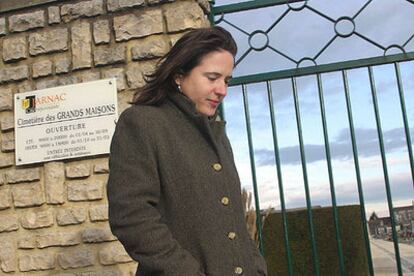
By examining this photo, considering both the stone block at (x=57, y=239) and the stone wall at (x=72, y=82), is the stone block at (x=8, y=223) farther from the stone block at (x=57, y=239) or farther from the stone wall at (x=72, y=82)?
the stone block at (x=57, y=239)

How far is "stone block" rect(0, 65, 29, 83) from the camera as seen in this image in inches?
138

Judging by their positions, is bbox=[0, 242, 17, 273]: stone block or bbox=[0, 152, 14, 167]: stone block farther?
bbox=[0, 152, 14, 167]: stone block

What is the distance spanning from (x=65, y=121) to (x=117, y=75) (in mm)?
452

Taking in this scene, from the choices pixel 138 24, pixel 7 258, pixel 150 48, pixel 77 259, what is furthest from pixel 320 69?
pixel 7 258

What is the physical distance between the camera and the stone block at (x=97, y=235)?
3.15 m

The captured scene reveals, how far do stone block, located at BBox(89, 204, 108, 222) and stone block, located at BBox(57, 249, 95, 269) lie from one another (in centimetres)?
21

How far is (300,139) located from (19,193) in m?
1.84

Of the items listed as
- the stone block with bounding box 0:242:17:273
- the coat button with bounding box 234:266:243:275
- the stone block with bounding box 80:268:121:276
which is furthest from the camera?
the stone block with bounding box 0:242:17:273

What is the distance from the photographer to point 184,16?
3.23 metres

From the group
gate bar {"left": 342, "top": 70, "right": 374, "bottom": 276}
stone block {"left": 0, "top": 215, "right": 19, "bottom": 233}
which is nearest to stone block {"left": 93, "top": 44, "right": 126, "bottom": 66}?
Answer: stone block {"left": 0, "top": 215, "right": 19, "bottom": 233}

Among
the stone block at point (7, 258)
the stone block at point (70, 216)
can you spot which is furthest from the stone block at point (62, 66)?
the stone block at point (7, 258)

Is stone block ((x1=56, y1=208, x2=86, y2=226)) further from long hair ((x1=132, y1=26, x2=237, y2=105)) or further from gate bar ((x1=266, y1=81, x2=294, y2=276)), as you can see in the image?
long hair ((x1=132, y1=26, x2=237, y2=105))

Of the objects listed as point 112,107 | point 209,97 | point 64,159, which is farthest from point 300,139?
point 209,97

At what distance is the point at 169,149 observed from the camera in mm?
1418
